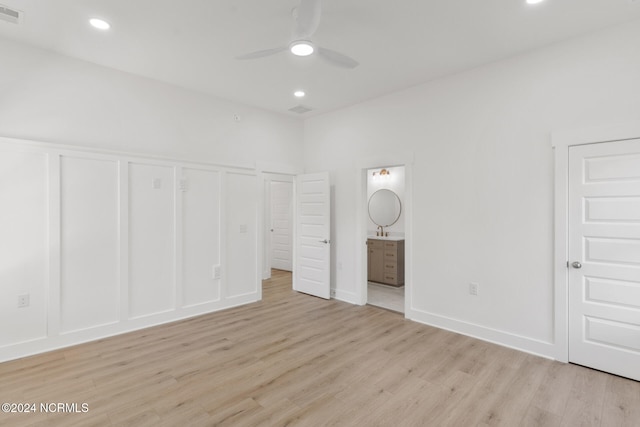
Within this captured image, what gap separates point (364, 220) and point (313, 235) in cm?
97

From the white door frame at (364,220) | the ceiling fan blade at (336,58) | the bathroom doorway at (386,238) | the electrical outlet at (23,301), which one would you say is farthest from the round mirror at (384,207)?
the electrical outlet at (23,301)

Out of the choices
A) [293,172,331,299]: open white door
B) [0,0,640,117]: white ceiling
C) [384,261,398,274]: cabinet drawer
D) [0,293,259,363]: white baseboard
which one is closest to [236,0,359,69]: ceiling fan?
[0,0,640,117]: white ceiling

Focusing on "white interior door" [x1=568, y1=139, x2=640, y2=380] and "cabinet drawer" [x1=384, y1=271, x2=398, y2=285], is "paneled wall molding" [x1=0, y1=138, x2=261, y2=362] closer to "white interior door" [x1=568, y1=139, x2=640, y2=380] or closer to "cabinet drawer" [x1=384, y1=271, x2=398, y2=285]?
"cabinet drawer" [x1=384, y1=271, x2=398, y2=285]

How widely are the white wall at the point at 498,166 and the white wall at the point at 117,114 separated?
218 centimetres

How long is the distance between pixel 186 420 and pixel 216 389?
0.39 metres

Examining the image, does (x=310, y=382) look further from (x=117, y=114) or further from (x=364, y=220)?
(x=117, y=114)

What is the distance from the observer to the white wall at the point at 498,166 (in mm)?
2941

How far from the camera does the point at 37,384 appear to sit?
262 centimetres

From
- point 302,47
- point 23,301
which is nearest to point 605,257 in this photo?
point 302,47

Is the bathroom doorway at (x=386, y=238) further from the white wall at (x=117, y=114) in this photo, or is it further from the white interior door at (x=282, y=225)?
the white wall at (x=117, y=114)

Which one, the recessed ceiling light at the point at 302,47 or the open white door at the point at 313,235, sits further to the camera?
the open white door at the point at 313,235

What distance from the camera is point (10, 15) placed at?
8.80 feet

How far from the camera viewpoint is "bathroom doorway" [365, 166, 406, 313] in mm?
5777

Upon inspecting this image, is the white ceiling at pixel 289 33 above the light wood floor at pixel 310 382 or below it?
above
